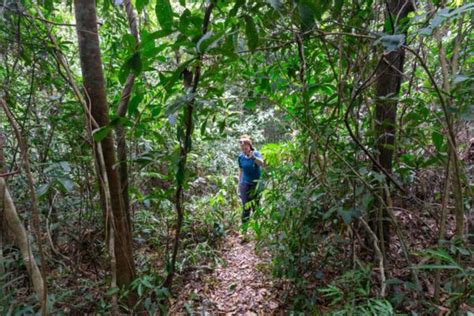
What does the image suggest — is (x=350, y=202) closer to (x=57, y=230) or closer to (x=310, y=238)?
(x=310, y=238)

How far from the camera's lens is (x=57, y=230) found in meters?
2.57

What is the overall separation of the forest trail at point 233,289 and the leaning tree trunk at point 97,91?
79cm

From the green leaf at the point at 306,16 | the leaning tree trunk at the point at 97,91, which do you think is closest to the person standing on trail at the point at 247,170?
the leaning tree trunk at the point at 97,91

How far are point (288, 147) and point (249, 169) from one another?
43.7 inches

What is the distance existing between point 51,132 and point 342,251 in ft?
7.19

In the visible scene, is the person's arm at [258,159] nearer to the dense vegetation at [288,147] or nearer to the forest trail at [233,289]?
the dense vegetation at [288,147]

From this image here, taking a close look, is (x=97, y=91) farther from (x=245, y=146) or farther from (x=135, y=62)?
(x=245, y=146)

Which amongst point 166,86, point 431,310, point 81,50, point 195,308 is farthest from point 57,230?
point 431,310

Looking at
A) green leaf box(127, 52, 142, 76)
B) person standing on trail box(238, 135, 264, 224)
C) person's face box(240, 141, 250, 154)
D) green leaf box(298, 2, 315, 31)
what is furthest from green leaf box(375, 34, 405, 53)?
person's face box(240, 141, 250, 154)

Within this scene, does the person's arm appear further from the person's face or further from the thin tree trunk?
the thin tree trunk

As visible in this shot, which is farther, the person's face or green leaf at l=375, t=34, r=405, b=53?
the person's face

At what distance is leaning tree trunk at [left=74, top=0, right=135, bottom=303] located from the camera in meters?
1.53

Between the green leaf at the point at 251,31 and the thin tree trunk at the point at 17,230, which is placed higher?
the green leaf at the point at 251,31

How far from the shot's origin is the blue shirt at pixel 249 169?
4.30 meters
